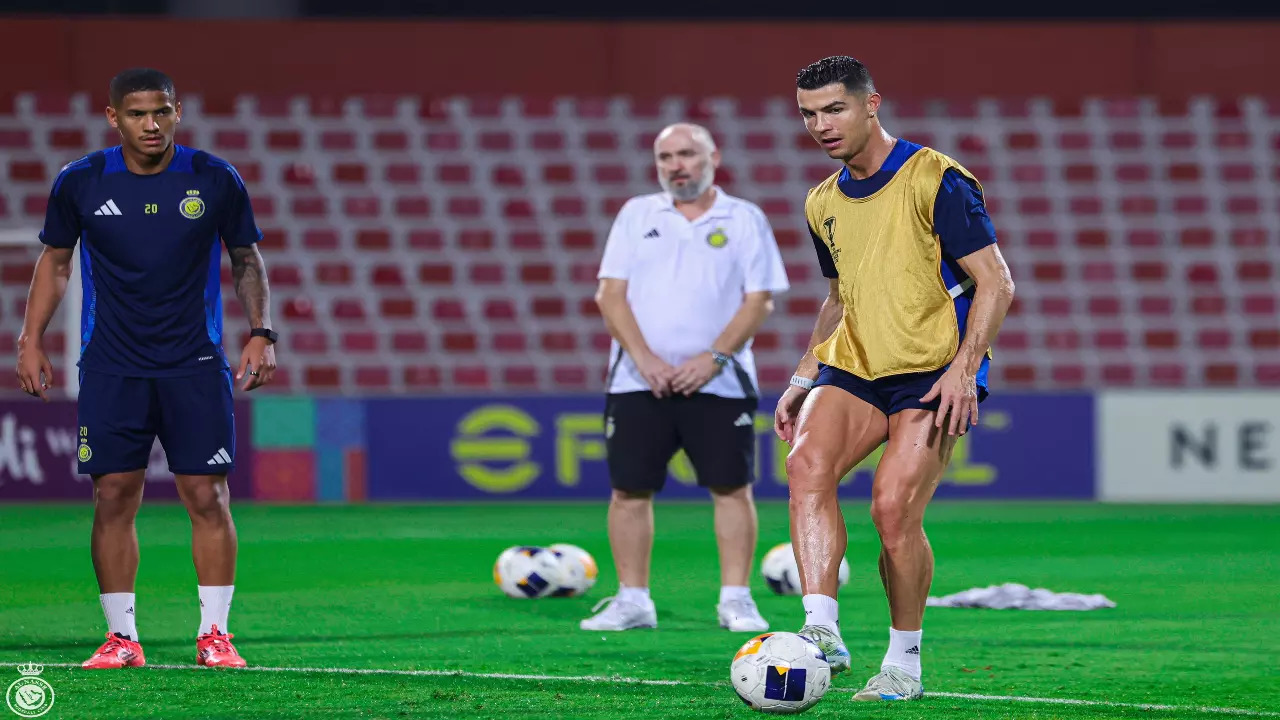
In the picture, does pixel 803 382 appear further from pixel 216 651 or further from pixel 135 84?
pixel 135 84

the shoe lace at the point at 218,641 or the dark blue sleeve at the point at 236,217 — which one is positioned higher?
the dark blue sleeve at the point at 236,217

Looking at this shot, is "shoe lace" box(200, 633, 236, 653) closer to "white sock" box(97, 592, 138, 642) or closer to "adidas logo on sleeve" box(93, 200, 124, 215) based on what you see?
"white sock" box(97, 592, 138, 642)

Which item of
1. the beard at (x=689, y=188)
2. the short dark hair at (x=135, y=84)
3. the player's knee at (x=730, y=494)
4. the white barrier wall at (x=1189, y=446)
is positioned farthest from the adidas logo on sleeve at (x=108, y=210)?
the white barrier wall at (x=1189, y=446)

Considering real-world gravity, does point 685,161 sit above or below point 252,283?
above

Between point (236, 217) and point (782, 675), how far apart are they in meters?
2.35

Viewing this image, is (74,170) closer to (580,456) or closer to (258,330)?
(258,330)

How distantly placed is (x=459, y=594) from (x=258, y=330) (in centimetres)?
242

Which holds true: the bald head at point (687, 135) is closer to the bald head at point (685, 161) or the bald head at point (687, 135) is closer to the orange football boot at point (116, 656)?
the bald head at point (685, 161)

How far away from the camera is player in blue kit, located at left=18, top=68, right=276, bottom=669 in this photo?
5.56 m

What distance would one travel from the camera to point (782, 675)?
451cm

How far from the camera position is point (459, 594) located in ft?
25.7

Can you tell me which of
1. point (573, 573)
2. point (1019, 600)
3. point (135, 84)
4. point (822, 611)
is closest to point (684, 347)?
point (573, 573)

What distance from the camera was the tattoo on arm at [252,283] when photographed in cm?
572
